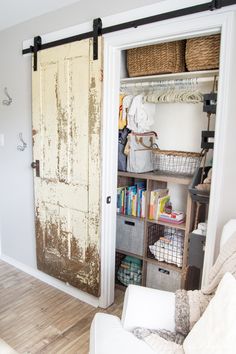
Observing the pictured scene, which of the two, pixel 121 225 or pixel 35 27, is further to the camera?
pixel 121 225

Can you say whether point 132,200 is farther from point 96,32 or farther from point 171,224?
point 96,32

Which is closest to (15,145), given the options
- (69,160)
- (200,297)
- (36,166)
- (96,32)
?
(36,166)

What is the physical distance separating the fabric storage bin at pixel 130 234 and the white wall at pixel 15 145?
84 centimetres

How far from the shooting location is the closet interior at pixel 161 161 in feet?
6.82

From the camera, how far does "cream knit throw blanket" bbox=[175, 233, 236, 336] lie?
1.27 metres

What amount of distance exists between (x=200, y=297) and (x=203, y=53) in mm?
1515

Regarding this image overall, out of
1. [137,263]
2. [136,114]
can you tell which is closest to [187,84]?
[136,114]

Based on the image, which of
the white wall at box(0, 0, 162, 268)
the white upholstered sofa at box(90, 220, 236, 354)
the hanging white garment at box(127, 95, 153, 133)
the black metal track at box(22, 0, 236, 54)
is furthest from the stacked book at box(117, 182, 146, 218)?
the black metal track at box(22, 0, 236, 54)

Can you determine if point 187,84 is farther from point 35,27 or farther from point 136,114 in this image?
point 35,27

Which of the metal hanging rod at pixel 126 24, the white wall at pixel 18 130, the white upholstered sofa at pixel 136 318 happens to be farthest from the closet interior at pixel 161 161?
the white upholstered sofa at pixel 136 318

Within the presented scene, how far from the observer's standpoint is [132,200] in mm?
2418

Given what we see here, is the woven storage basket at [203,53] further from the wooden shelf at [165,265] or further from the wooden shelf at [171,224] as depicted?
the wooden shelf at [165,265]

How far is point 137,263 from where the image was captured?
97.7 inches

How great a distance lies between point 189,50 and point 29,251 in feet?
7.34
